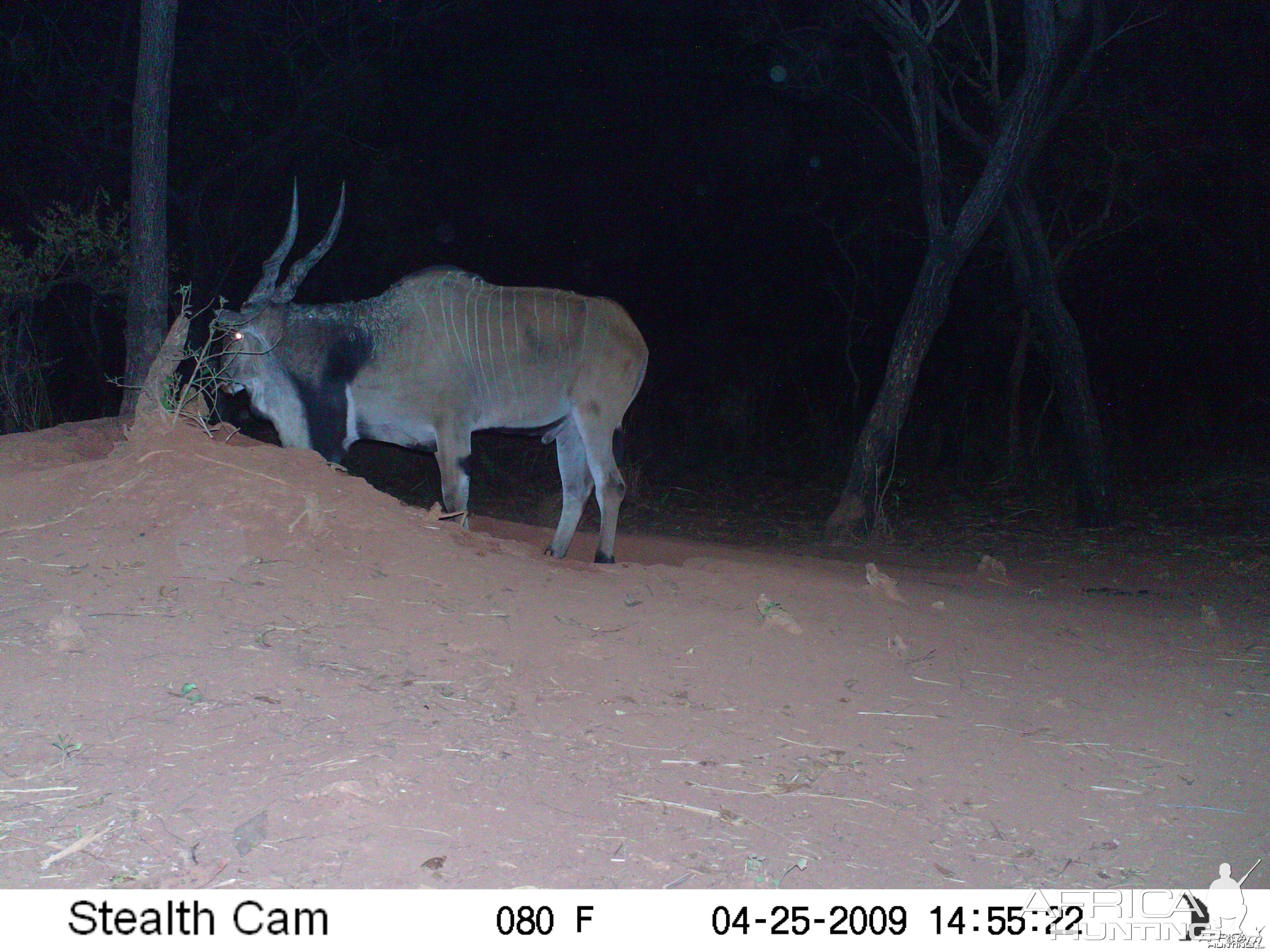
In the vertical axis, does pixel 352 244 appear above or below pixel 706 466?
above

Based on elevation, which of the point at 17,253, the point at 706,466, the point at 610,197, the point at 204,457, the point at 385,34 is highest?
the point at 385,34

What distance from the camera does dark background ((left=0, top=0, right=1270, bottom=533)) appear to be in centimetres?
1294

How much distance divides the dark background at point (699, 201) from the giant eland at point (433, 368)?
10.1 ft

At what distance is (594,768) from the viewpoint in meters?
3.29

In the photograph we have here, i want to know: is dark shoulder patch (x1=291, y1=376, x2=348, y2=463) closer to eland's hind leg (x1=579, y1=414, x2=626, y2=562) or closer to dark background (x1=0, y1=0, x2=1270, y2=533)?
eland's hind leg (x1=579, y1=414, x2=626, y2=562)

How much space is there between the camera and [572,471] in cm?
805

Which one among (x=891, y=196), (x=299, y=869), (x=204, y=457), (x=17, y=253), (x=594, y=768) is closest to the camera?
(x=299, y=869)

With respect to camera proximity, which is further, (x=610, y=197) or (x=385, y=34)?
(x=610, y=197)

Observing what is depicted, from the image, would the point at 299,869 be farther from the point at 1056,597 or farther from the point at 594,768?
the point at 1056,597

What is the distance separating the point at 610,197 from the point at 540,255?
1.66 meters

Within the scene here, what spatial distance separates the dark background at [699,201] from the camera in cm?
1294

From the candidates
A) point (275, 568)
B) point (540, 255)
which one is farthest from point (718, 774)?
point (540, 255)

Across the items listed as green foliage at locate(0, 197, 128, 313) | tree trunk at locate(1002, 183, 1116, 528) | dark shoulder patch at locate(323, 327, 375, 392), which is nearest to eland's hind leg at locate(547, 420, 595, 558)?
dark shoulder patch at locate(323, 327, 375, 392)

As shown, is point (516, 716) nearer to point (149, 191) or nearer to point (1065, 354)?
point (149, 191)
